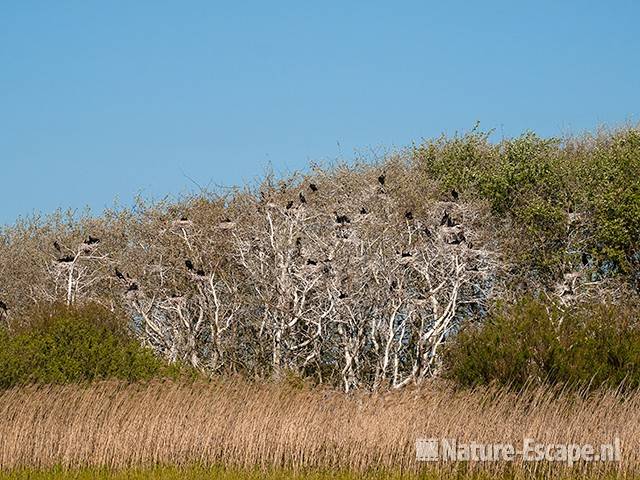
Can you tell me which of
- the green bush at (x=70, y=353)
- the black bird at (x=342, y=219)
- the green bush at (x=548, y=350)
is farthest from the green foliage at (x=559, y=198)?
the green bush at (x=70, y=353)

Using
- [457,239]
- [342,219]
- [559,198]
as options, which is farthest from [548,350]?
[559,198]

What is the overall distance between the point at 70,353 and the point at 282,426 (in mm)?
9249

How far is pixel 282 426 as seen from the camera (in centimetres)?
1830

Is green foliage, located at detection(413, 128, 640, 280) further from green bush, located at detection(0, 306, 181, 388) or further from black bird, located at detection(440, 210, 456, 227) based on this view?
green bush, located at detection(0, 306, 181, 388)

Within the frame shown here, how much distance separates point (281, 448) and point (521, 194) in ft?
71.4

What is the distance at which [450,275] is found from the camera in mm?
31344

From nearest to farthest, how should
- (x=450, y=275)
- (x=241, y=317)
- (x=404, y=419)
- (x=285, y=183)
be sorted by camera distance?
(x=404, y=419) → (x=450, y=275) → (x=241, y=317) → (x=285, y=183)

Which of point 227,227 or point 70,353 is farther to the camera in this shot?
point 227,227

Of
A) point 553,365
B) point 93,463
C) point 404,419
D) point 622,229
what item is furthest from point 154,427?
point 622,229

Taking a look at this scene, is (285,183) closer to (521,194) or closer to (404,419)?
(521,194)

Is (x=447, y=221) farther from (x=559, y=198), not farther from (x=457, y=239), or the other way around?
(x=559, y=198)

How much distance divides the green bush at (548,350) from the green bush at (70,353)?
25.1 feet

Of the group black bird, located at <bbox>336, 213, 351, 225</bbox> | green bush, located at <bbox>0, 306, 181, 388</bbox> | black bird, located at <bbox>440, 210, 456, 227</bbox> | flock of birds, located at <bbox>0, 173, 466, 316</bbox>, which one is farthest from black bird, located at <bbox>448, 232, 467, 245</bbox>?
green bush, located at <bbox>0, 306, 181, 388</bbox>

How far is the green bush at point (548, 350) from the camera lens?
75.0 ft
